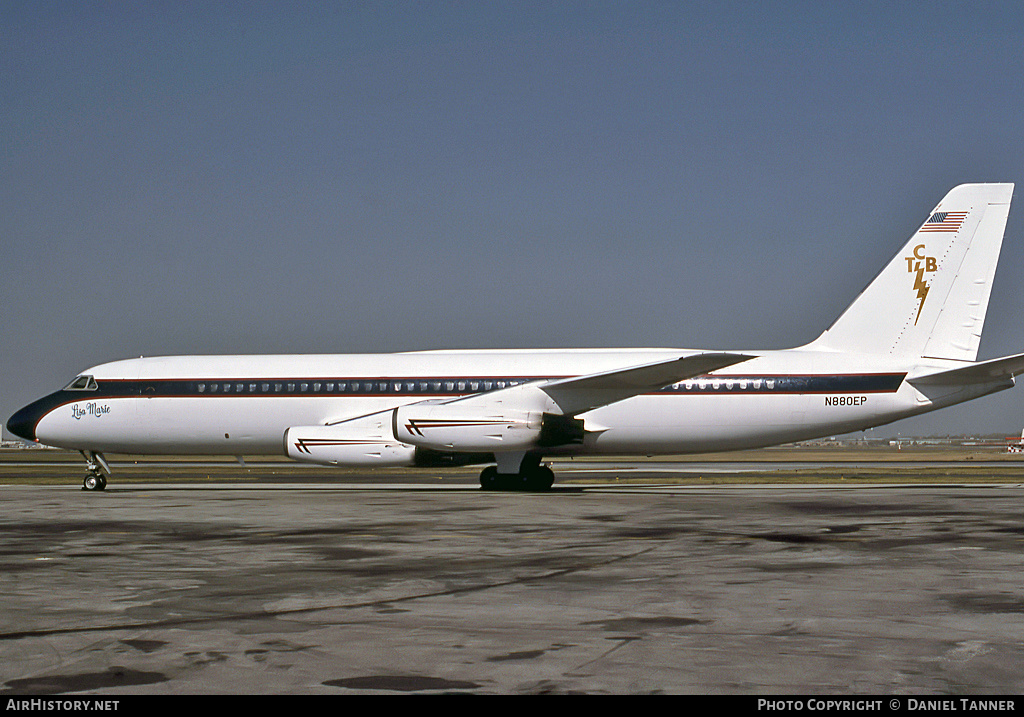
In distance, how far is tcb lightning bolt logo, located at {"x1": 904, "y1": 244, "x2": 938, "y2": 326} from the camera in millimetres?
28469

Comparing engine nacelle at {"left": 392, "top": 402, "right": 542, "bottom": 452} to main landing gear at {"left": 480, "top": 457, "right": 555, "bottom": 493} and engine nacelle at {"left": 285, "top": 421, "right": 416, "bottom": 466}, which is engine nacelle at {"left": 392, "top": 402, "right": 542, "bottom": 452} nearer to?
engine nacelle at {"left": 285, "top": 421, "right": 416, "bottom": 466}

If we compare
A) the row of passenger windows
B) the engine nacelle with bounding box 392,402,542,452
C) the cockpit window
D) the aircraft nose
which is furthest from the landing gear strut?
the aircraft nose

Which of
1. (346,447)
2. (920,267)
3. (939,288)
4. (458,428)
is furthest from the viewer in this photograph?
(920,267)

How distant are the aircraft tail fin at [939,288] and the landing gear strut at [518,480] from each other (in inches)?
367

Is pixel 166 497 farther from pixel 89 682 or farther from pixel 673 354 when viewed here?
pixel 89 682

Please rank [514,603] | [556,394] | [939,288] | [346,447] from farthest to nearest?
[939,288] → [556,394] → [346,447] → [514,603]

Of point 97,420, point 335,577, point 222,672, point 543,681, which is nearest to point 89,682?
point 222,672

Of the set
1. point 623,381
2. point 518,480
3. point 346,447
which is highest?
point 623,381

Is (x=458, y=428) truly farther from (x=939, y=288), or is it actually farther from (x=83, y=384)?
(x=939, y=288)

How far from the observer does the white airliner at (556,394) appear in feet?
86.4

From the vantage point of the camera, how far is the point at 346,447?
2628 cm

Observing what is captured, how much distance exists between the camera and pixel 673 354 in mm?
29156

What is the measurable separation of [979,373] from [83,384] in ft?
85.3

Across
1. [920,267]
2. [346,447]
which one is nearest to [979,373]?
[920,267]
